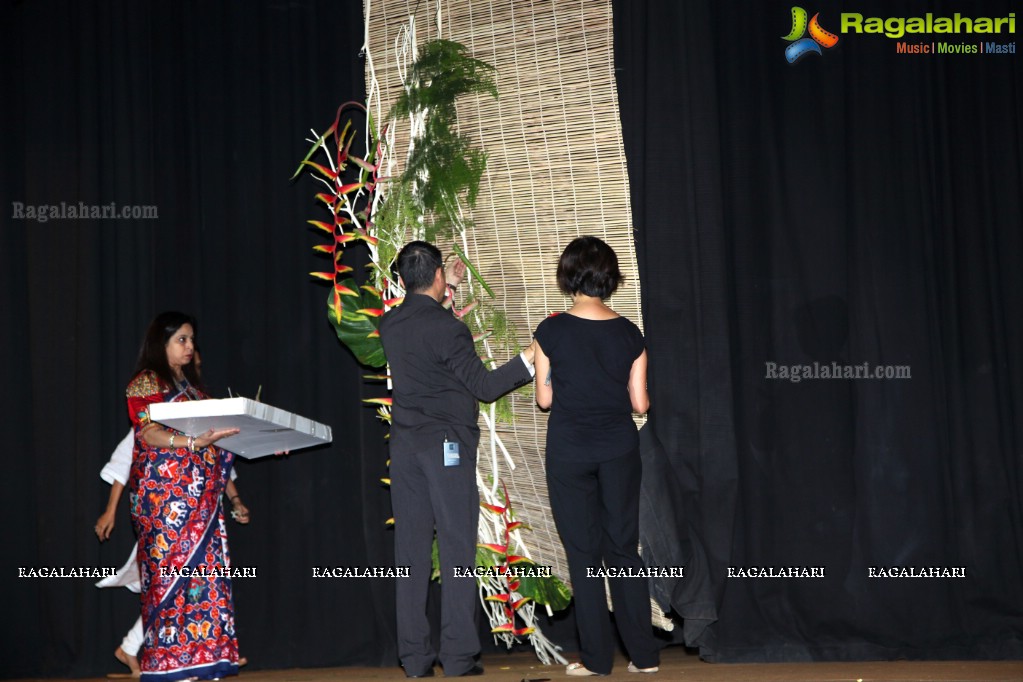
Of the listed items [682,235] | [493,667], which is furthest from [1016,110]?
[493,667]

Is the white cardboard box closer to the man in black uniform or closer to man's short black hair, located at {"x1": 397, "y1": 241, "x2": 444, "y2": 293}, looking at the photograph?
the man in black uniform

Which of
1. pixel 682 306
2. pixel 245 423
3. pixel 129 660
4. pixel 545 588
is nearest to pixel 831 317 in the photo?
pixel 682 306

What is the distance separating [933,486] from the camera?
363cm

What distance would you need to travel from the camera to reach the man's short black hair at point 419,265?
3.11 metres

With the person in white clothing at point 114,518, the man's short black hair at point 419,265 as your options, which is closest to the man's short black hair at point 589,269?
the man's short black hair at point 419,265

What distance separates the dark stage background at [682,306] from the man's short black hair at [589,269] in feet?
1.76

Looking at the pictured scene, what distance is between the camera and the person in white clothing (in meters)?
3.68

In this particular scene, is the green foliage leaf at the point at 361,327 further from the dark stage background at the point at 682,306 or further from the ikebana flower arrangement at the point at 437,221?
the dark stage background at the point at 682,306

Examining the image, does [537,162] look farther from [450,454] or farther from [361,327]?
[450,454]

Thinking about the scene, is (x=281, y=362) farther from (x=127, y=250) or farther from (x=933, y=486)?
(x=933, y=486)

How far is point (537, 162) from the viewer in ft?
10.8

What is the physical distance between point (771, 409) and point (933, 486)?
63cm

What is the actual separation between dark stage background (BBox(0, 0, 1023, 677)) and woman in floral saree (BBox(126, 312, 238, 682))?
0.51m

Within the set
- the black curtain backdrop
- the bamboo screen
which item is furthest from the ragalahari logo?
the bamboo screen
